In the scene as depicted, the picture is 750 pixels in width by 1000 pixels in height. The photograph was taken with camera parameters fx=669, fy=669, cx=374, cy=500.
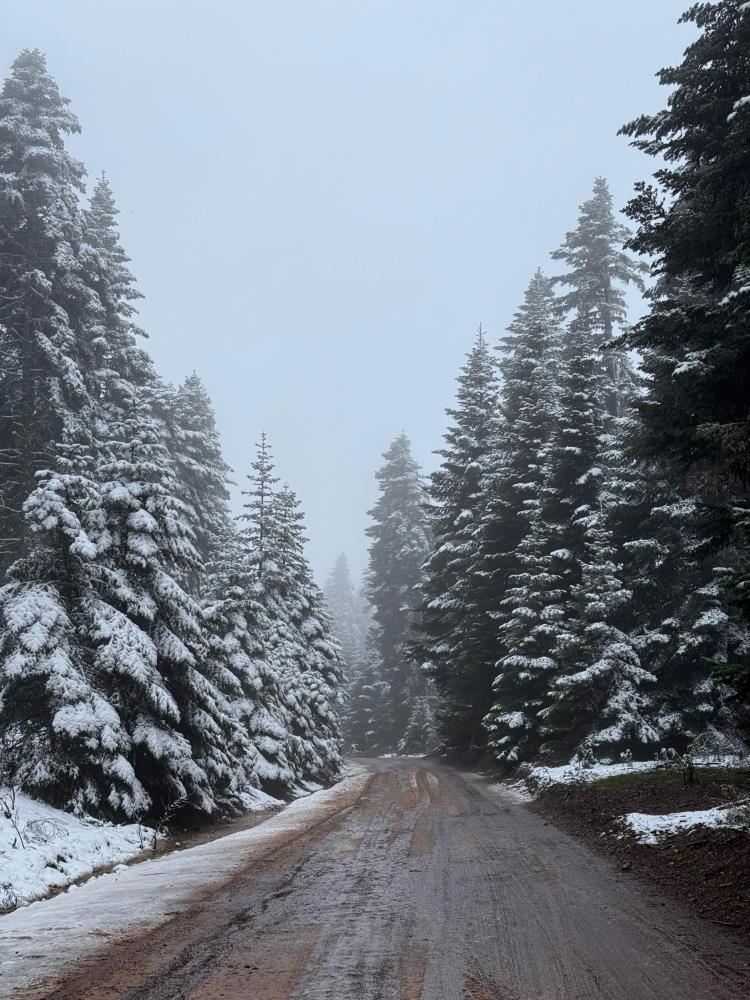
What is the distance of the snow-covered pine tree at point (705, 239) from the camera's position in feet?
37.0

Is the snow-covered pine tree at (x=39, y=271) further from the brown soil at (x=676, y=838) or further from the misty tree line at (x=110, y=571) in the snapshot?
the brown soil at (x=676, y=838)

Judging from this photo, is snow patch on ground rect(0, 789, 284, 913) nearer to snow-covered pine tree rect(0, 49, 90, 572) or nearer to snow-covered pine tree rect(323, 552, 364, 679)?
snow-covered pine tree rect(0, 49, 90, 572)

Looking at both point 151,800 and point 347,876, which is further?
point 151,800

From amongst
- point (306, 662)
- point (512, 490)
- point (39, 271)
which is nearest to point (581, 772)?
point (512, 490)

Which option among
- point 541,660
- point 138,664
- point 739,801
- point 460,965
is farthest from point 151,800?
point 541,660

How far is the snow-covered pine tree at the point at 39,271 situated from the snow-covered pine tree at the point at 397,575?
32662mm

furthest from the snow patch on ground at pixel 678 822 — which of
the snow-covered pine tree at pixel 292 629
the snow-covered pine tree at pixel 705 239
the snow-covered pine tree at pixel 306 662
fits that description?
the snow-covered pine tree at pixel 306 662

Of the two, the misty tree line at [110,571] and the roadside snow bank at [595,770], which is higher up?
the misty tree line at [110,571]

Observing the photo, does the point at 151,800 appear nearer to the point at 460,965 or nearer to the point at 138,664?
the point at 138,664

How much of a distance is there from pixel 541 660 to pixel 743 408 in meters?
11.9

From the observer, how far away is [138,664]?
13.2 m

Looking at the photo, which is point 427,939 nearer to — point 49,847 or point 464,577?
point 49,847

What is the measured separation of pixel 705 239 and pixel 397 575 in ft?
145

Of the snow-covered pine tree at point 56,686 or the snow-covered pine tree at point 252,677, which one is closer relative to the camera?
the snow-covered pine tree at point 56,686
